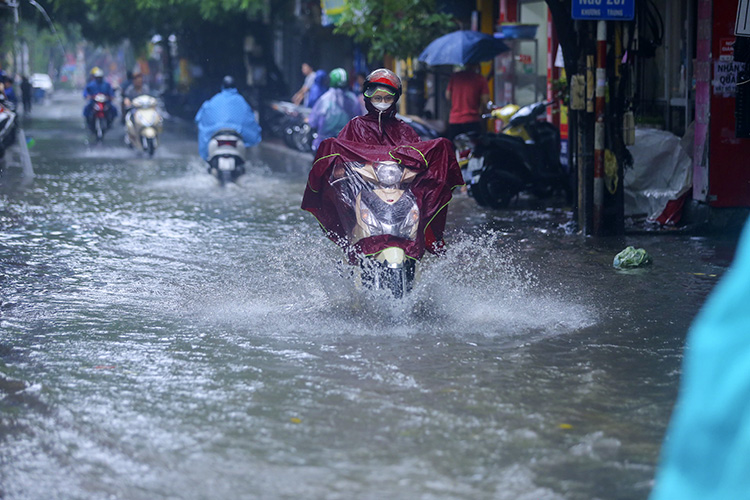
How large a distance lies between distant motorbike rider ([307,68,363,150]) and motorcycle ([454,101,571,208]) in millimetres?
2322

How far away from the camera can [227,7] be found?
1065 inches

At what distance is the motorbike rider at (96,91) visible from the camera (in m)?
26.1

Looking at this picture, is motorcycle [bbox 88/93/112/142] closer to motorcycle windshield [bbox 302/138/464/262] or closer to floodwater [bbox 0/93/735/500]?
floodwater [bbox 0/93/735/500]

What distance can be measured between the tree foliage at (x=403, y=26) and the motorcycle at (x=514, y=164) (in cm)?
564

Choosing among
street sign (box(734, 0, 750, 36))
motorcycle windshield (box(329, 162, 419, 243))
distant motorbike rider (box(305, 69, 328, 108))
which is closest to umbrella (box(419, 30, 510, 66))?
distant motorbike rider (box(305, 69, 328, 108))

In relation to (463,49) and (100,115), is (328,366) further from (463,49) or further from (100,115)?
(100,115)

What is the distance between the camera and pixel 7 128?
17.6 m

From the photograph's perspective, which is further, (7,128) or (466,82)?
(7,128)

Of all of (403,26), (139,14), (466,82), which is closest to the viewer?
(466,82)

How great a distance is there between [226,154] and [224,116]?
0.70 meters

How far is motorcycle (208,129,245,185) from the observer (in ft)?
53.3

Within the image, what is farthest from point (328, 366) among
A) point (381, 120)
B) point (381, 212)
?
point (381, 120)

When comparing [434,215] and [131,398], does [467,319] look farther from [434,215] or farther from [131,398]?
[131,398]

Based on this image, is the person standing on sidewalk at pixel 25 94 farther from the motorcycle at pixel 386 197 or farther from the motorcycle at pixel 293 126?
the motorcycle at pixel 386 197
